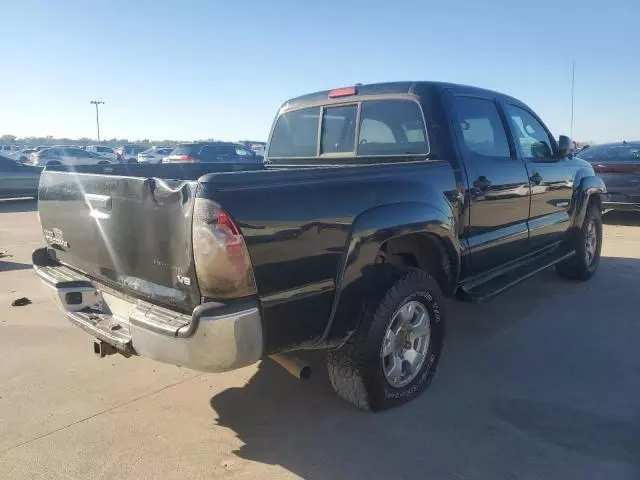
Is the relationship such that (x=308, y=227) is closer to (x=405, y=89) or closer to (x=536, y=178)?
(x=405, y=89)

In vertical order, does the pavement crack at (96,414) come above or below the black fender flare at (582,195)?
below

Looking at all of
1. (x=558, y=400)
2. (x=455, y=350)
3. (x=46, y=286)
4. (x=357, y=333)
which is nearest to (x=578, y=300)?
(x=455, y=350)

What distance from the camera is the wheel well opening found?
3627 millimetres

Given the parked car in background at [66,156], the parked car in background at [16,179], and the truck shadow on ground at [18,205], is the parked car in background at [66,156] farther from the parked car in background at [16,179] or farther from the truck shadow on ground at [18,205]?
the parked car in background at [16,179]

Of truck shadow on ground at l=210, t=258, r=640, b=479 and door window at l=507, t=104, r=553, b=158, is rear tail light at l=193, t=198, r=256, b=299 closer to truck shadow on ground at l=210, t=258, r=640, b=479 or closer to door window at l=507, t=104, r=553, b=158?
truck shadow on ground at l=210, t=258, r=640, b=479

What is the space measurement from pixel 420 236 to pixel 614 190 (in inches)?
320

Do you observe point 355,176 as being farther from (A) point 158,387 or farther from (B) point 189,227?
(A) point 158,387

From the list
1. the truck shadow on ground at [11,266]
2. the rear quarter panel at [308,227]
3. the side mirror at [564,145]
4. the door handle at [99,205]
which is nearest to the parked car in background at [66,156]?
the truck shadow on ground at [11,266]

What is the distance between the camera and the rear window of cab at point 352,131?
4.18 meters

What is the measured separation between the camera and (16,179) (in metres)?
15.7

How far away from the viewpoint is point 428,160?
12.8ft

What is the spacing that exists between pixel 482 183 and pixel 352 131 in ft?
3.84

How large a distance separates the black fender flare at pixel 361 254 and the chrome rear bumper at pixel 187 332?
56 centimetres

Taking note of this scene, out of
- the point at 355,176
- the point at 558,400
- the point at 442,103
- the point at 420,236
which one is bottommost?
the point at 558,400
